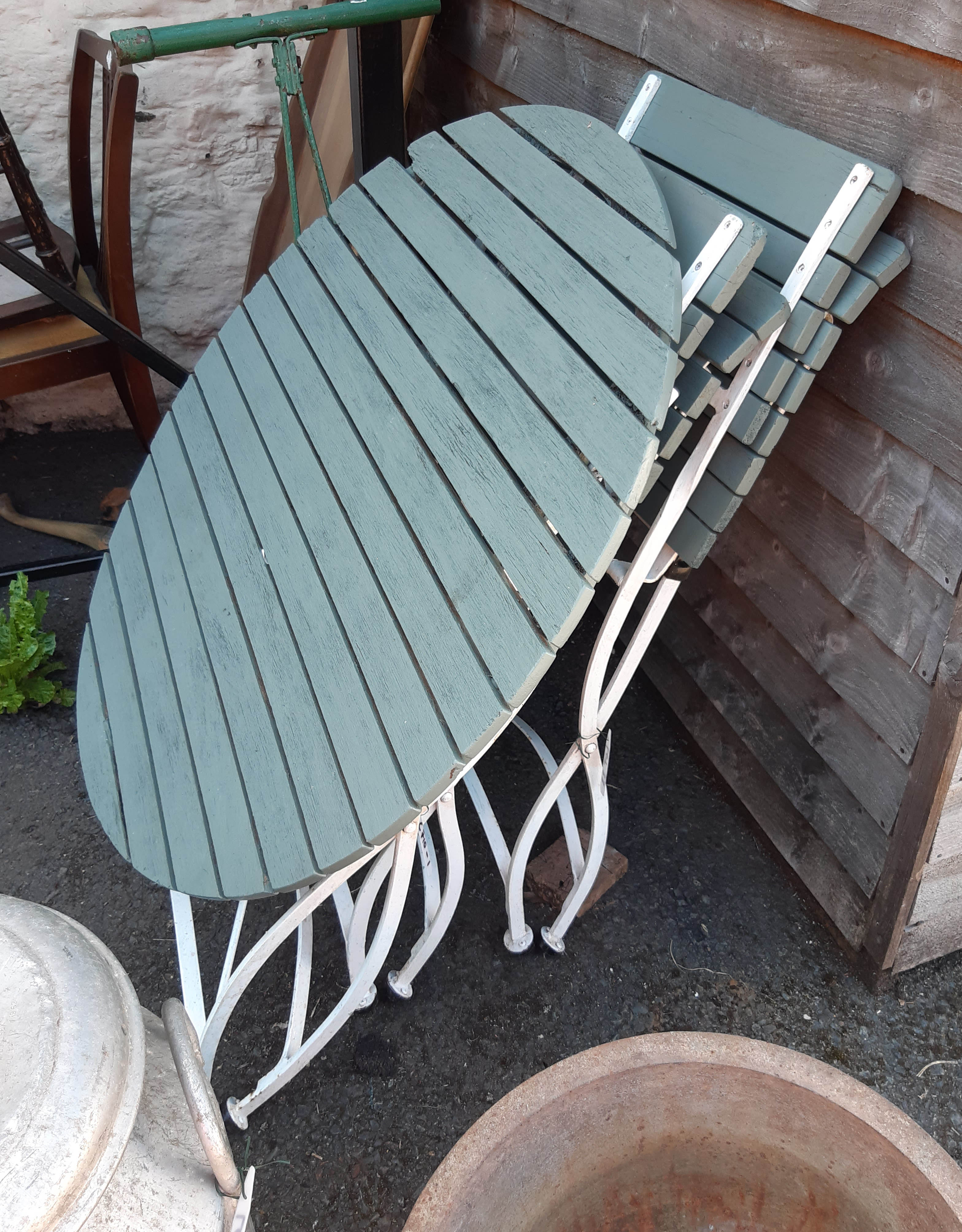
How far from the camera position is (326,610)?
1.50 meters

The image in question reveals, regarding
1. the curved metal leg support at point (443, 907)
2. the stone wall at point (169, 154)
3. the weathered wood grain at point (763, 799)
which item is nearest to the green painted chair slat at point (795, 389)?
the curved metal leg support at point (443, 907)

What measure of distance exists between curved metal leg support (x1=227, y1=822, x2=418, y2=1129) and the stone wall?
2.76 metres

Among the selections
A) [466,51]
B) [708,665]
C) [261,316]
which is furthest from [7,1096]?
[466,51]

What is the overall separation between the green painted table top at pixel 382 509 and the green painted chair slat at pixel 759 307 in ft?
0.49

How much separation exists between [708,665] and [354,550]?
3.79 feet

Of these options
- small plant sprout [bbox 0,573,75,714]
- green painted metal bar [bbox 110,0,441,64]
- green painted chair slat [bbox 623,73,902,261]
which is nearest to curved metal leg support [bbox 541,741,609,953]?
green painted chair slat [bbox 623,73,902,261]

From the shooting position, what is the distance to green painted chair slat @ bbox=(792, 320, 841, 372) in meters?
1.37

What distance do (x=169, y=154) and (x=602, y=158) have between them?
238cm

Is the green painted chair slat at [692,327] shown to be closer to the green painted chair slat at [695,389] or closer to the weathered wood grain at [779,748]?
the green painted chair slat at [695,389]

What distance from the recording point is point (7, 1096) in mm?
853

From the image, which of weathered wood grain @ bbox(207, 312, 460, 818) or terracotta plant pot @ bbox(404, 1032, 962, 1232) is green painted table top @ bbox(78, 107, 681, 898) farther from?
terracotta plant pot @ bbox(404, 1032, 962, 1232)

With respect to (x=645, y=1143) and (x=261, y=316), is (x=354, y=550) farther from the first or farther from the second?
(x=645, y=1143)

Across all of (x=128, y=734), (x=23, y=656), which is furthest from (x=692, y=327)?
(x=23, y=656)

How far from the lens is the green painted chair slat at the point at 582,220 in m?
1.24
